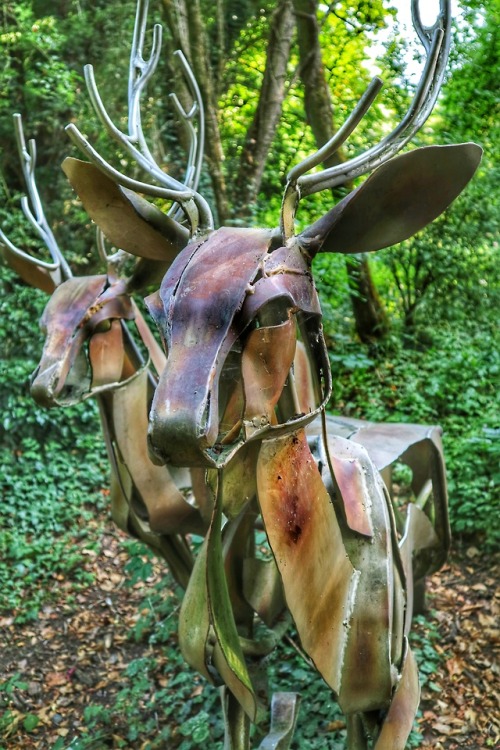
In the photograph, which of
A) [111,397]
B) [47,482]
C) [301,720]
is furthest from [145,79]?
[47,482]

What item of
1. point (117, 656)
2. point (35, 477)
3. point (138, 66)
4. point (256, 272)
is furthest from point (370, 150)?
point (35, 477)

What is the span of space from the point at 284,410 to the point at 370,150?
2.57ft

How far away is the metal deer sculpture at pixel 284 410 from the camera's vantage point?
1553 mm

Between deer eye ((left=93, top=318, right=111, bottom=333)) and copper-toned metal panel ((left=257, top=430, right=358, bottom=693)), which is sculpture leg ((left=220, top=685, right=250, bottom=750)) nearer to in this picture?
copper-toned metal panel ((left=257, top=430, right=358, bottom=693))

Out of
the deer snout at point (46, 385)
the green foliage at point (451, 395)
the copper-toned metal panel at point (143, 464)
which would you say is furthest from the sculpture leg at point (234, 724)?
the green foliage at point (451, 395)

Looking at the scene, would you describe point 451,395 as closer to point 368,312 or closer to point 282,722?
point 368,312

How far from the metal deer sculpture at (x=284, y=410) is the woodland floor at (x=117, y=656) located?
132cm

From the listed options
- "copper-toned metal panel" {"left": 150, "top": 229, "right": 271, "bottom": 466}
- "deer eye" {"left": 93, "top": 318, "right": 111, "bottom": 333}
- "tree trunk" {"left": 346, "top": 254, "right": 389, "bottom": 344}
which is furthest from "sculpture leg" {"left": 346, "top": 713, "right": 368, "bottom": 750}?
"tree trunk" {"left": 346, "top": 254, "right": 389, "bottom": 344}

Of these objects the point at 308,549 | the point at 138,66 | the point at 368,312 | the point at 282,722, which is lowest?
the point at 282,722

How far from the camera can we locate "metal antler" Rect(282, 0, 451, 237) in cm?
180

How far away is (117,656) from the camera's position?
4.35 metres

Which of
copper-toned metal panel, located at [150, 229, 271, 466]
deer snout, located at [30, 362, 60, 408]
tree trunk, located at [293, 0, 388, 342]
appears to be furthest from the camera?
tree trunk, located at [293, 0, 388, 342]

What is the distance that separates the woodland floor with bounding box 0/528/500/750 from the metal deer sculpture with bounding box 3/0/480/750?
4.34 feet

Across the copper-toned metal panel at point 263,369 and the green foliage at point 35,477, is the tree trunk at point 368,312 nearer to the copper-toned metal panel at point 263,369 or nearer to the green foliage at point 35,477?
the green foliage at point 35,477
